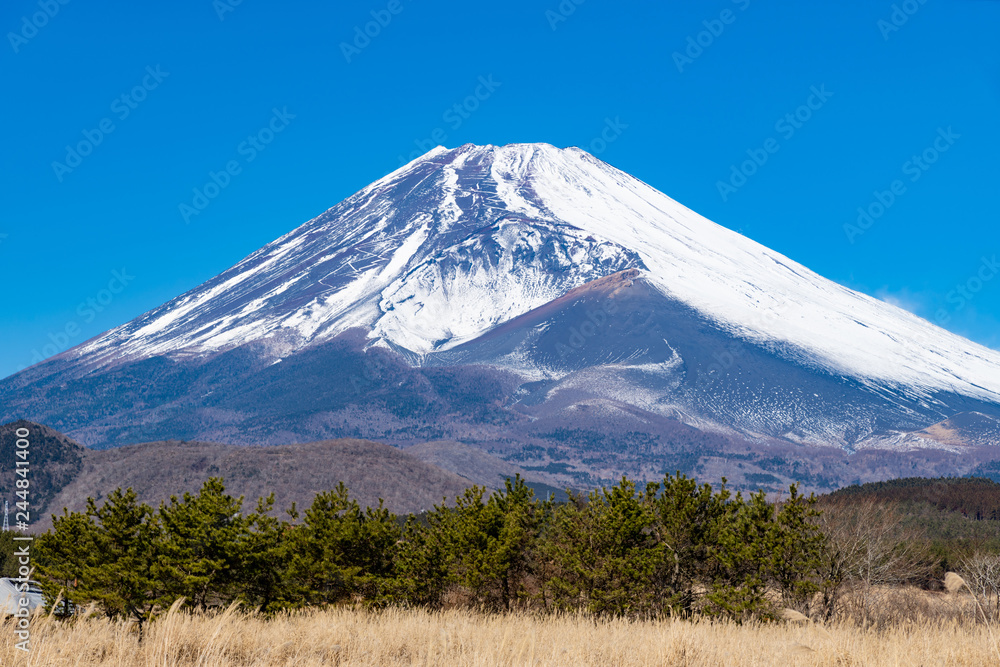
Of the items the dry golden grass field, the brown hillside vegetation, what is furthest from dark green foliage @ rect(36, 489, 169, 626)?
the brown hillside vegetation

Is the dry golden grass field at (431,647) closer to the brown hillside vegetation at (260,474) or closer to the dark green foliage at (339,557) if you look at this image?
the dark green foliage at (339,557)

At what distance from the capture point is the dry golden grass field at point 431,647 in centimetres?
824

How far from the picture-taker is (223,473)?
365ft

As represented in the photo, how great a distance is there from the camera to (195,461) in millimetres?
114062

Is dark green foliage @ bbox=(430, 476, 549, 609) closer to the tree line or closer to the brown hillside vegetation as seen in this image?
the tree line

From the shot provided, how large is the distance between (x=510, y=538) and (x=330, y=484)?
91.0 meters

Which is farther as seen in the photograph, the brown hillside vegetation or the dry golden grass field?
the brown hillside vegetation

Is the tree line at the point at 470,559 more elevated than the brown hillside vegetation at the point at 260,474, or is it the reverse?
the brown hillside vegetation at the point at 260,474

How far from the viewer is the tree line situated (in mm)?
20672

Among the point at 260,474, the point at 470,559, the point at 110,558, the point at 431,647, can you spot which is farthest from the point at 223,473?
the point at 431,647

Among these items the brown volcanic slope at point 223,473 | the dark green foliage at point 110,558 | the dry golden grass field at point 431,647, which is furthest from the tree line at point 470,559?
the brown volcanic slope at point 223,473

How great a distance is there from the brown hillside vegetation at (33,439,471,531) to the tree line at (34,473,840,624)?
80.5 metres

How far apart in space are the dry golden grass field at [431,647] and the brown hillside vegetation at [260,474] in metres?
95.3

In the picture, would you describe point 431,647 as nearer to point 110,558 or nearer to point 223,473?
point 110,558
